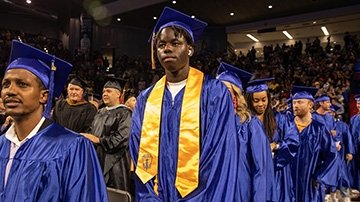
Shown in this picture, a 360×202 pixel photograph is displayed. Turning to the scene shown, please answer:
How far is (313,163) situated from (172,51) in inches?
118

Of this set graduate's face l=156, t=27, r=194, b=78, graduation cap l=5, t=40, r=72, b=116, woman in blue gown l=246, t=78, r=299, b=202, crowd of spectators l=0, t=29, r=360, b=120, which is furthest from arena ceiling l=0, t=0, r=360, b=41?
graduation cap l=5, t=40, r=72, b=116

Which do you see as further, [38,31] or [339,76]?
[38,31]

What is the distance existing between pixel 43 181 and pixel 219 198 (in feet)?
3.08

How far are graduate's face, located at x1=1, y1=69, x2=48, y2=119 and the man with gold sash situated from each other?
2.34 feet

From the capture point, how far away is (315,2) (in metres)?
18.3

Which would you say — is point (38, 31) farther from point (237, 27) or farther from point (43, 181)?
point (43, 181)

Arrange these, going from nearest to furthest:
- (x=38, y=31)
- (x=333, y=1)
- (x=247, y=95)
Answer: (x=247, y=95) → (x=333, y=1) → (x=38, y=31)

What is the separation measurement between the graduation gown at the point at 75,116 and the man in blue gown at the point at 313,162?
241 cm

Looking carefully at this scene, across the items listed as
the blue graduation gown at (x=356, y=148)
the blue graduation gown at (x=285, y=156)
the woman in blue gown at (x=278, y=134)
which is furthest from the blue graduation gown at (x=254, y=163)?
the blue graduation gown at (x=356, y=148)

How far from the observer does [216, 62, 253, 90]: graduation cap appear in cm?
354

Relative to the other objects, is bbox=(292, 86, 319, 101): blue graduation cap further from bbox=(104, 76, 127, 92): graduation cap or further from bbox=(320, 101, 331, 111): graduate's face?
bbox=(320, 101, 331, 111): graduate's face

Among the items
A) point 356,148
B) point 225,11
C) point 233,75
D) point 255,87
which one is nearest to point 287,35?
point 225,11

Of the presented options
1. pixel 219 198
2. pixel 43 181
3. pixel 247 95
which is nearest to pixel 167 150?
pixel 219 198

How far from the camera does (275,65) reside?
1897 cm
